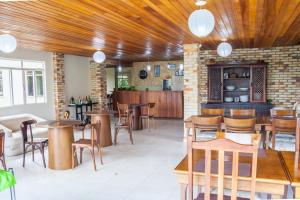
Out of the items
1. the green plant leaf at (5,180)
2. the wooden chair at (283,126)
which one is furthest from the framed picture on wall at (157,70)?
the green plant leaf at (5,180)

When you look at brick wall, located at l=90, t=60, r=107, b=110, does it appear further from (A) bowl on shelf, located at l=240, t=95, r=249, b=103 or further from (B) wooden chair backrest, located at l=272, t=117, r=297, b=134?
(B) wooden chair backrest, located at l=272, t=117, r=297, b=134

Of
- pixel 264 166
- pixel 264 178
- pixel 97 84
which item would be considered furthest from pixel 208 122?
pixel 97 84

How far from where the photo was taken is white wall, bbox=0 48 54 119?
276 inches

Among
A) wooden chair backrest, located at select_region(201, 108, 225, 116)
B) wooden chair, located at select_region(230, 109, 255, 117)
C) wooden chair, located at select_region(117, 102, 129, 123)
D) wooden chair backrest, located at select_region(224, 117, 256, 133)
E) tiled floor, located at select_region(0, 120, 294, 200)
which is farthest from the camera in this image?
wooden chair, located at select_region(117, 102, 129, 123)

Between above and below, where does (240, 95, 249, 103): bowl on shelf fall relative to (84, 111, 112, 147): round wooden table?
above

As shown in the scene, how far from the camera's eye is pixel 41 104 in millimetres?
7891

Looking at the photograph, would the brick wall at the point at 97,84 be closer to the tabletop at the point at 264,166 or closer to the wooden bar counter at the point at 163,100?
the wooden bar counter at the point at 163,100

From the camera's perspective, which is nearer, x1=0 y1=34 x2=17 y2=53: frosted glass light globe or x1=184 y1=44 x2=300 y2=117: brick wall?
x1=0 y1=34 x2=17 y2=53: frosted glass light globe

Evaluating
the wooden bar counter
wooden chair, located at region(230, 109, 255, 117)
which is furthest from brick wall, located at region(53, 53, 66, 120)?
wooden chair, located at region(230, 109, 255, 117)

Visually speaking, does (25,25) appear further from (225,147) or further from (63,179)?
(225,147)

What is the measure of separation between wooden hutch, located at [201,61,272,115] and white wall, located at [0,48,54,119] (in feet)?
14.9

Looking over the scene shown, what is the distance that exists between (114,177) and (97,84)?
20.1ft

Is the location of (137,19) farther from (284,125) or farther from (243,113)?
(243,113)

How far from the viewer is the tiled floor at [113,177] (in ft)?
11.7
